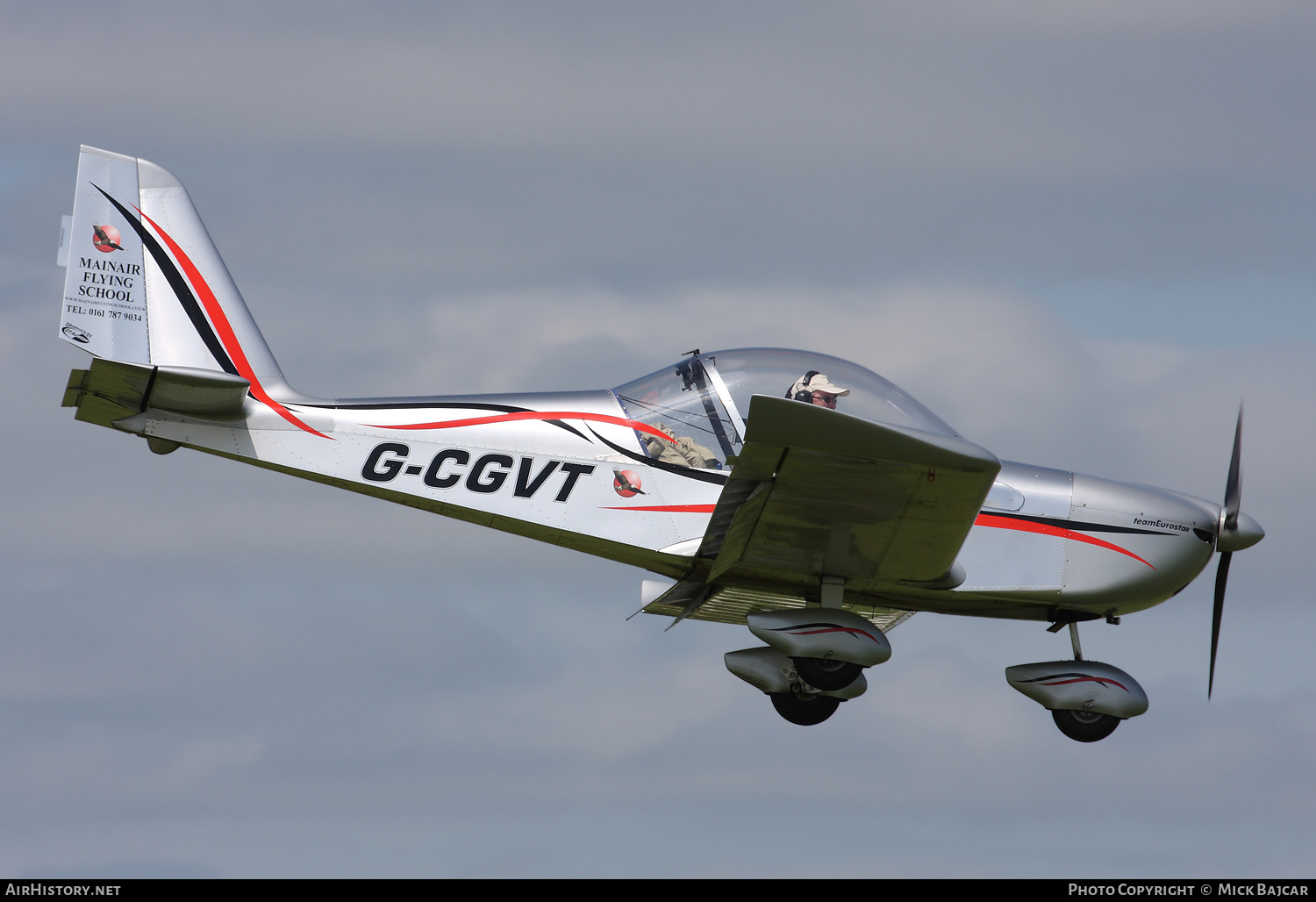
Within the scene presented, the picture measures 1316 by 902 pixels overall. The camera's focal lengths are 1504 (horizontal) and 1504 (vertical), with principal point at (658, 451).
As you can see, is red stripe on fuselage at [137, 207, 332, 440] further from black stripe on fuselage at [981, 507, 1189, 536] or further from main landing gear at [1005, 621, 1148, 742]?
main landing gear at [1005, 621, 1148, 742]

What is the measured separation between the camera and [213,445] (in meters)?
11.9

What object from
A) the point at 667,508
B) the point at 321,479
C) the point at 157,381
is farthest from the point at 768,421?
the point at 157,381

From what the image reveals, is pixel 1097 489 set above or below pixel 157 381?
above

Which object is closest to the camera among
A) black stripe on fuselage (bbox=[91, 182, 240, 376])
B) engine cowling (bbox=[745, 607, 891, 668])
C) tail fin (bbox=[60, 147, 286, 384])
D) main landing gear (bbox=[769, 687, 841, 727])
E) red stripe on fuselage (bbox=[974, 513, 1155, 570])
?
engine cowling (bbox=[745, 607, 891, 668])

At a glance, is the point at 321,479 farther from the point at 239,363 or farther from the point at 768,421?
the point at 768,421

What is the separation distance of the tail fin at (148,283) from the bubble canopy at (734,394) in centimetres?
315

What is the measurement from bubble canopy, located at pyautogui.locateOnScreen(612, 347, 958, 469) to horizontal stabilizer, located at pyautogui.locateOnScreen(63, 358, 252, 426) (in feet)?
10.3

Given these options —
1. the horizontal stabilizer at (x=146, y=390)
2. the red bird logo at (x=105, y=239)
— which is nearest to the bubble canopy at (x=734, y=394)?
the horizontal stabilizer at (x=146, y=390)

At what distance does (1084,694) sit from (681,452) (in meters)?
3.81

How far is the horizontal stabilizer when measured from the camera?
11.6 meters

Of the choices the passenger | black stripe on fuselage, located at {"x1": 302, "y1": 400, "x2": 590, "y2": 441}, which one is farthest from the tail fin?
the passenger

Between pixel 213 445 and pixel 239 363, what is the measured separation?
86 cm

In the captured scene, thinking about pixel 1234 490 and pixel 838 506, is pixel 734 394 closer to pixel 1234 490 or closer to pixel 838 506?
pixel 838 506
